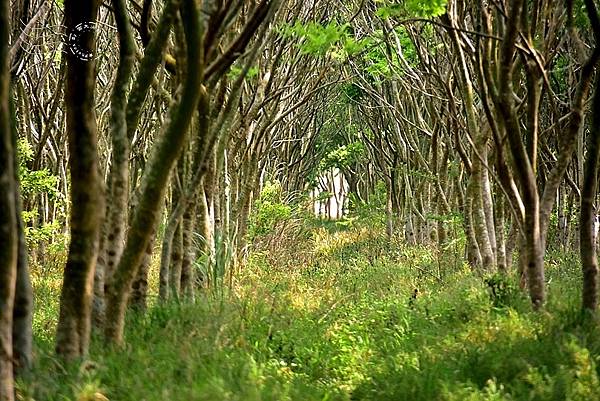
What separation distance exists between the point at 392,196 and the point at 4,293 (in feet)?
54.5

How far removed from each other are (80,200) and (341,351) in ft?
8.27

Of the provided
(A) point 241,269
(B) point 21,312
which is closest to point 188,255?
(B) point 21,312

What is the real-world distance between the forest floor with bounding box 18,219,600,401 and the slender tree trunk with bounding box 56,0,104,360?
252 millimetres

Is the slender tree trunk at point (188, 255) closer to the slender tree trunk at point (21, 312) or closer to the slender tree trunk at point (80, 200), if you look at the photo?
the slender tree trunk at point (80, 200)

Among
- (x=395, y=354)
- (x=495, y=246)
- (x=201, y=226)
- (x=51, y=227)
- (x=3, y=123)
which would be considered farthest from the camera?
(x=51, y=227)

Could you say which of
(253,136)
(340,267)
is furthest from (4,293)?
(340,267)

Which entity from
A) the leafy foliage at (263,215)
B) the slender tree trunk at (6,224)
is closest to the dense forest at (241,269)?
the slender tree trunk at (6,224)

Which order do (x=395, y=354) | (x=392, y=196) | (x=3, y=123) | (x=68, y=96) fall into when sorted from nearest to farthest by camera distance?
(x=3, y=123), (x=68, y=96), (x=395, y=354), (x=392, y=196)

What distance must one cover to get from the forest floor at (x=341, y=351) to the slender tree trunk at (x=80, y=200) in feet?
0.83

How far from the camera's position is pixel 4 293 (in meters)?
2.83

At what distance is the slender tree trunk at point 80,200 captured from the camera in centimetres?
366

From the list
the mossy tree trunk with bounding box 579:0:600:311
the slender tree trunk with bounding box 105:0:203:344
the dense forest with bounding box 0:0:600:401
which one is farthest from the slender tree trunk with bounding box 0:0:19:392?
the mossy tree trunk with bounding box 579:0:600:311

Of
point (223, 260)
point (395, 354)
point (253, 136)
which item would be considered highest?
point (253, 136)

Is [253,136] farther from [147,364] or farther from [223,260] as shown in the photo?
[147,364]
